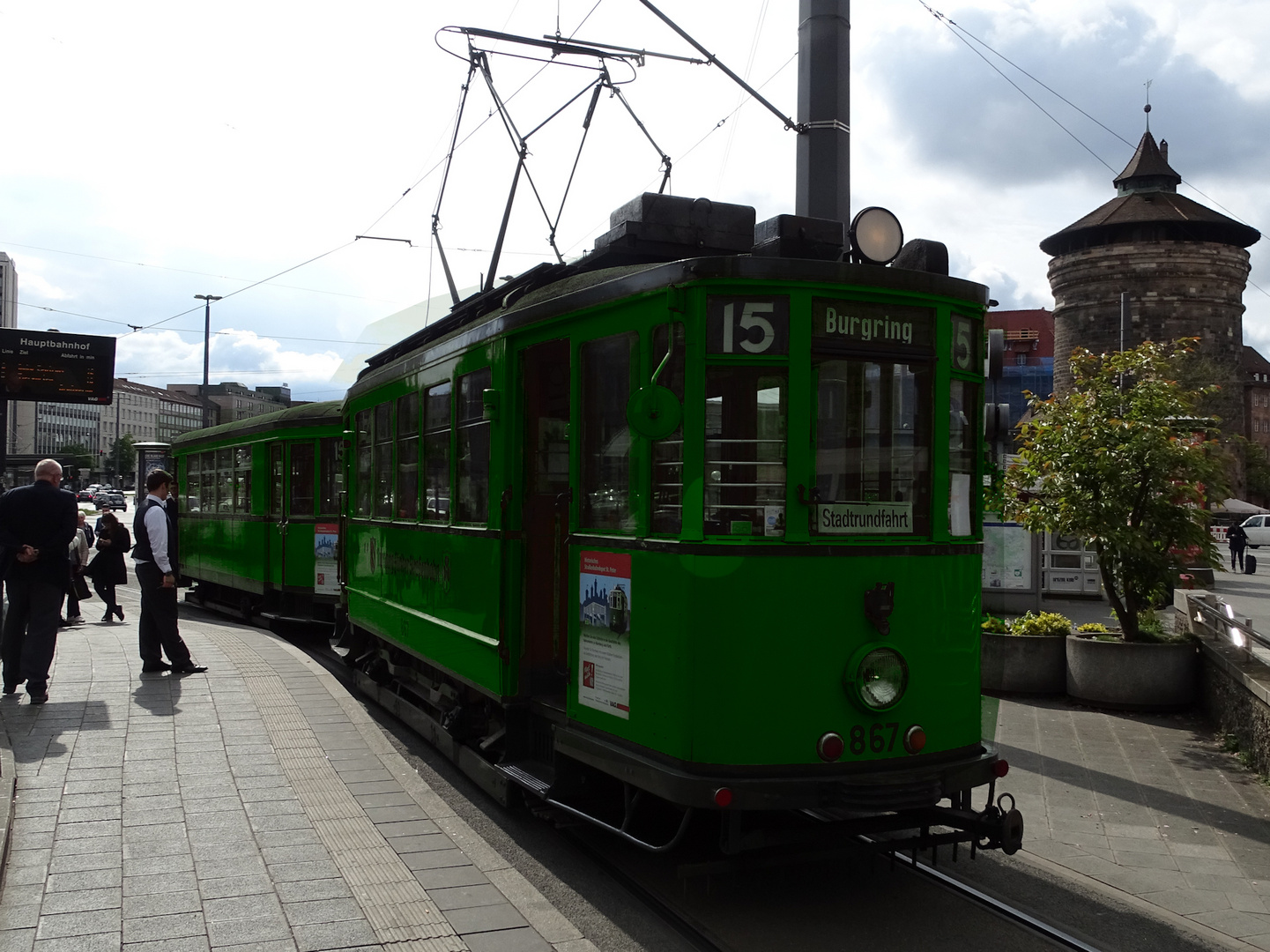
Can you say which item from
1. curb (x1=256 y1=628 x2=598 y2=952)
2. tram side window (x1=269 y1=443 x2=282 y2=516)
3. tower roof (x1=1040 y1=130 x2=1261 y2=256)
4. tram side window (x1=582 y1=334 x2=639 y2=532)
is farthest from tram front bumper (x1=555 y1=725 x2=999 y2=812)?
tower roof (x1=1040 y1=130 x2=1261 y2=256)

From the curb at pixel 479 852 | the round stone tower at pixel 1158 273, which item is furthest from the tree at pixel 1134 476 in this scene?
the round stone tower at pixel 1158 273

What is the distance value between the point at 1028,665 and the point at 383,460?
6.25 metres

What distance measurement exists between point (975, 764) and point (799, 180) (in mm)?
5508

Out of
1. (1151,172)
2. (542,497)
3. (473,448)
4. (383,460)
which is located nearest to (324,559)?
(383,460)

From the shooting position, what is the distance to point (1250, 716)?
8289mm

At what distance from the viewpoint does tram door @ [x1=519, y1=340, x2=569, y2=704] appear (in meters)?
6.16

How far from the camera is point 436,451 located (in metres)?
7.50

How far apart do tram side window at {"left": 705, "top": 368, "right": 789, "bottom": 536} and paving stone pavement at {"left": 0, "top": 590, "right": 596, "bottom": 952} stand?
1861mm

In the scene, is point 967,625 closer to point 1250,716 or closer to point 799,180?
point 1250,716

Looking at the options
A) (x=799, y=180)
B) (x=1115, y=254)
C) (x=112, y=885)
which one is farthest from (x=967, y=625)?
(x=1115, y=254)

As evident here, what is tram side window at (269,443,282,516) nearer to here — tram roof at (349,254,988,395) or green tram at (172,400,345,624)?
green tram at (172,400,345,624)

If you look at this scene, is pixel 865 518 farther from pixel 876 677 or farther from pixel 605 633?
pixel 605 633

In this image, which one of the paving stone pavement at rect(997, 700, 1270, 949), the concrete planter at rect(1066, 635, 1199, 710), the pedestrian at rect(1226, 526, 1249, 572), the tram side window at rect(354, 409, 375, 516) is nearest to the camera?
the paving stone pavement at rect(997, 700, 1270, 949)

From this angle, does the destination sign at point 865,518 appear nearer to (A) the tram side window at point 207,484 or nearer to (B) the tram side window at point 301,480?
(B) the tram side window at point 301,480
